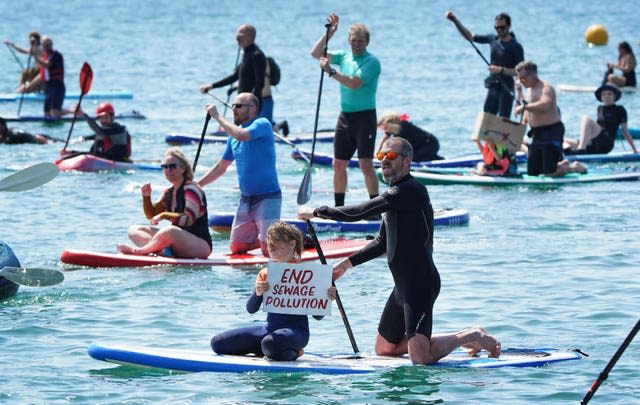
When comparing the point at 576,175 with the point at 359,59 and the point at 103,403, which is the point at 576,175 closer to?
the point at 359,59

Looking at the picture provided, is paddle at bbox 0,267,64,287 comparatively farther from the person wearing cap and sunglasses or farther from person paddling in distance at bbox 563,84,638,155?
person paddling in distance at bbox 563,84,638,155

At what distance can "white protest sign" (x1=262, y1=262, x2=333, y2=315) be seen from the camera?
29.0 feet

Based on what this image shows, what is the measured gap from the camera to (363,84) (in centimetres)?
1408

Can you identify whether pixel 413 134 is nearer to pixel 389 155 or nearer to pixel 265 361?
pixel 389 155

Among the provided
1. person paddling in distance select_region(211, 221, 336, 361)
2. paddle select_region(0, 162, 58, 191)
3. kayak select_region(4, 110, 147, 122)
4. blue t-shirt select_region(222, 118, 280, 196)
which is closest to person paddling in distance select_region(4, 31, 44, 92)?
kayak select_region(4, 110, 147, 122)

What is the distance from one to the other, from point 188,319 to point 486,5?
3072 inches

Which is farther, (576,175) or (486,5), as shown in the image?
(486,5)

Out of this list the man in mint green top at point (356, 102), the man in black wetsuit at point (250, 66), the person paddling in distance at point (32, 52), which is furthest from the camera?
the person paddling in distance at point (32, 52)

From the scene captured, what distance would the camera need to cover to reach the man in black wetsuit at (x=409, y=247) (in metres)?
8.92

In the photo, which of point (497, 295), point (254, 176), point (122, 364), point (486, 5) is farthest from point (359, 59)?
point (486, 5)

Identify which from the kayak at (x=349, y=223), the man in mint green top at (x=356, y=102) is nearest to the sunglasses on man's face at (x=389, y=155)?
the man in mint green top at (x=356, y=102)

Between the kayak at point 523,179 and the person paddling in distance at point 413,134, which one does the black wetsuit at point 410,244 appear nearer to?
the person paddling in distance at point 413,134

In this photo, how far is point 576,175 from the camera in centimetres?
1786

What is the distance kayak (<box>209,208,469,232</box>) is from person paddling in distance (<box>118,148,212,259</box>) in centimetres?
207
